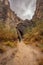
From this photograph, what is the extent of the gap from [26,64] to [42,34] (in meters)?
14.6

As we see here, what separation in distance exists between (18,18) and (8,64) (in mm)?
101551

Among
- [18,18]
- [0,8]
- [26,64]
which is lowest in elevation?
[18,18]

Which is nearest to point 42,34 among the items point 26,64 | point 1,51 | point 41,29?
point 41,29

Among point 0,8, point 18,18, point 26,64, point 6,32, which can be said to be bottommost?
point 18,18

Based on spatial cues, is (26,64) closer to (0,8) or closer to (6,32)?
(6,32)

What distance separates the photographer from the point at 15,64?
1588 cm

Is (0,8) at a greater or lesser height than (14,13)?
greater

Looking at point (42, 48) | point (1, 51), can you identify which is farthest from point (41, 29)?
point (1, 51)

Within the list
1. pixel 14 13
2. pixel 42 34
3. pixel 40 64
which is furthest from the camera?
pixel 14 13

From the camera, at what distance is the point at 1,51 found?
20.5m

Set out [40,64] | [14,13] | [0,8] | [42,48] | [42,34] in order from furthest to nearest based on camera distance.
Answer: [14,13] < [0,8] < [42,34] < [42,48] < [40,64]

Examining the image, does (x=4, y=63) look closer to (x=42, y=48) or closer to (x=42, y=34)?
(x=42, y=48)

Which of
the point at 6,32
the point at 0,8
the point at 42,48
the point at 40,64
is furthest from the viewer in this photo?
the point at 0,8

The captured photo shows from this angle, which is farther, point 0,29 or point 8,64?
point 0,29
